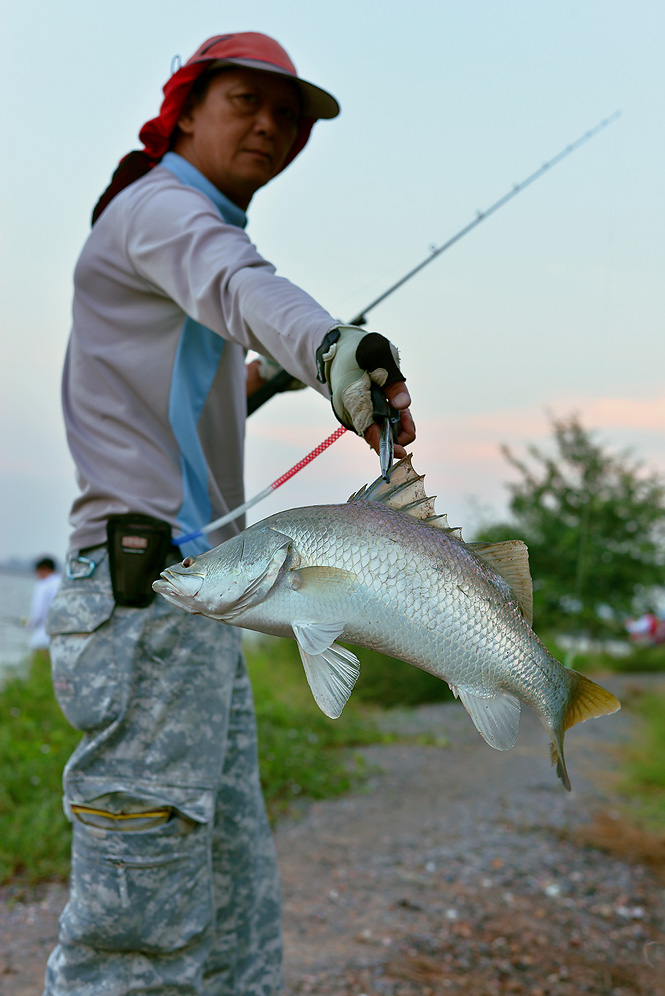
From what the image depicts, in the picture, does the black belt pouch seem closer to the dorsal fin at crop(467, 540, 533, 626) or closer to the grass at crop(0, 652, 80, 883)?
the dorsal fin at crop(467, 540, 533, 626)

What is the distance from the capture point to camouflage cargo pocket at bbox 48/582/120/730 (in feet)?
6.91

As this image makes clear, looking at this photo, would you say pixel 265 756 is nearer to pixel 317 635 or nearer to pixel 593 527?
pixel 317 635

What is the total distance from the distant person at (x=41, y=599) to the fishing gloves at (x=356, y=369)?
23.2ft

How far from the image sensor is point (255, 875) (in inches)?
99.2

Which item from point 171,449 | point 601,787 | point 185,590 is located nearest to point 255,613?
point 185,590

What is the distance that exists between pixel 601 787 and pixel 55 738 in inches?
158

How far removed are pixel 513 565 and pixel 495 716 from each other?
0.83ft

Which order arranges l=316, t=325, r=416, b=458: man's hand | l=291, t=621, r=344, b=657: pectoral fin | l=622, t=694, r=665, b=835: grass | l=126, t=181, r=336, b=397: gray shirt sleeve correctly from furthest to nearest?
1. l=622, t=694, r=665, b=835: grass
2. l=126, t=181, r=336, b=397: gray shirt sleeve
3. l=316, t=325, r=416, b=458: man's hand
4. l=291, t=621, r=344, b=657: pectoral fin

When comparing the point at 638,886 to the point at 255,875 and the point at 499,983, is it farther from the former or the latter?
the point at 255,875

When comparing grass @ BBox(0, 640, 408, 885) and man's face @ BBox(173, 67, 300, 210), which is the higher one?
man's face @ BBox(173, 67, 300, 210)

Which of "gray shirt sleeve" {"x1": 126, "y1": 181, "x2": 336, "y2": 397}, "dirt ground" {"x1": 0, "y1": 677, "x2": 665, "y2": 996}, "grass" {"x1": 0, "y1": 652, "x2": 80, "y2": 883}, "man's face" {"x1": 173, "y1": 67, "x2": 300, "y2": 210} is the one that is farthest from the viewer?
"grass" {"x1": 0, "y1": 652, "x2": 80, "y2": 883}

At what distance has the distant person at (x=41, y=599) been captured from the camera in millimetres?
8297

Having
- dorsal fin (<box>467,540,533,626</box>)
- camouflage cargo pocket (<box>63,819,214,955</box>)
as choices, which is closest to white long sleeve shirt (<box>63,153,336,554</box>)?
camouflage cargo pocket (<box>63,819,214,955</box>)

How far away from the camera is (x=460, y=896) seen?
434 centimetres
